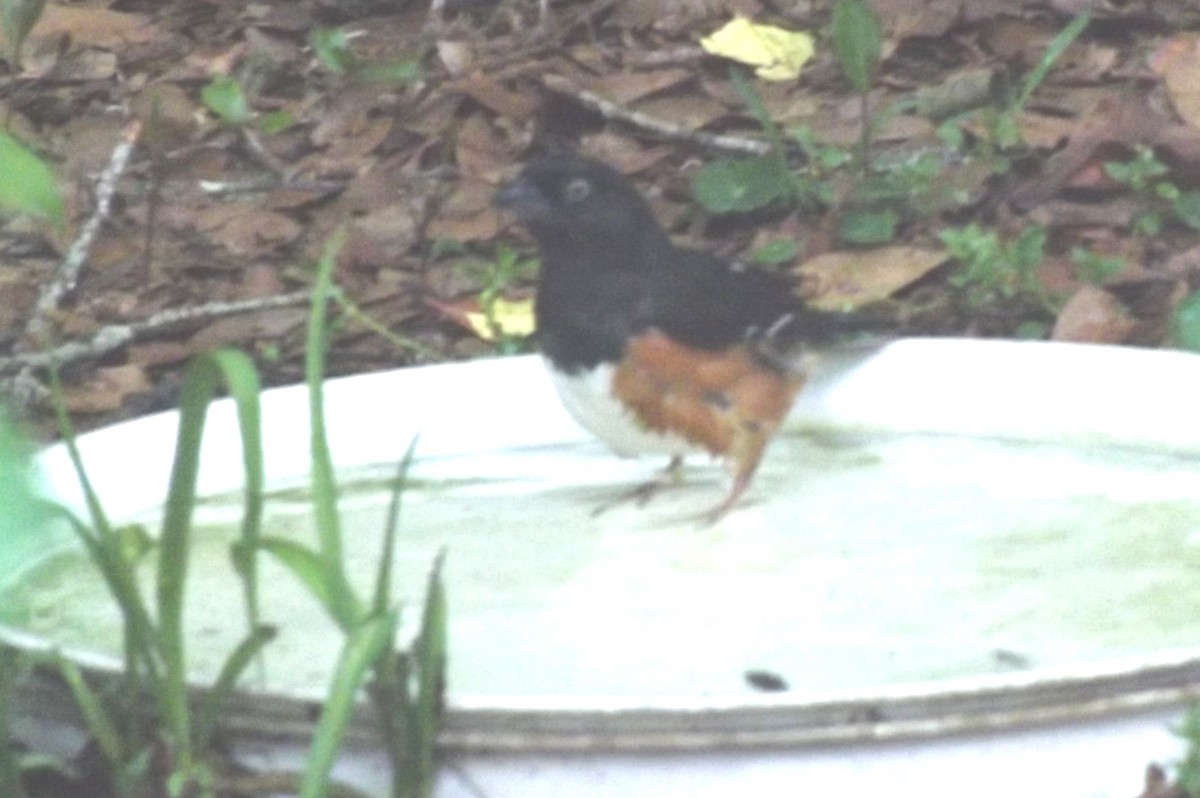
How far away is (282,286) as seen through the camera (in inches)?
178

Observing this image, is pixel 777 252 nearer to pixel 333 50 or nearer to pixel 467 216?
pixel 467 216

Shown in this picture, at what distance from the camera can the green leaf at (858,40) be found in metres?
4.57

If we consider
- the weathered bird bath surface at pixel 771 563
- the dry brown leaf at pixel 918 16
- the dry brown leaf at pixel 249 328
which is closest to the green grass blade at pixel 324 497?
the weathered bird bath surface at pixel 771 563

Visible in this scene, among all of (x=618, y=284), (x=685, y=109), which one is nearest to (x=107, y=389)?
(x=618, y=284)

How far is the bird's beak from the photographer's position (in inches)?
126

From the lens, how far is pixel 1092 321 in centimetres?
418

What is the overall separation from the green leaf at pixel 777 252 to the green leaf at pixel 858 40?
340 mm

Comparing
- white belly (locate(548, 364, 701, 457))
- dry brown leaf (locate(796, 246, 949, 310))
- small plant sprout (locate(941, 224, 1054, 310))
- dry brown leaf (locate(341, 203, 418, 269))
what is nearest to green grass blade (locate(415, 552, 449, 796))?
white belly (locate(548, 364, 701, 457))

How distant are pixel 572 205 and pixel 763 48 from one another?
2.18 metres

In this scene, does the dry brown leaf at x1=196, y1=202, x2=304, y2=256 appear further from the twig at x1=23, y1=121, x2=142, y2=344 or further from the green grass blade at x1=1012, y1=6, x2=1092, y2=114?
the green grass blade at x1=1012, y1=6, x2=1092, y2=114

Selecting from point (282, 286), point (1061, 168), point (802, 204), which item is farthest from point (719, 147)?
point (282, 286)

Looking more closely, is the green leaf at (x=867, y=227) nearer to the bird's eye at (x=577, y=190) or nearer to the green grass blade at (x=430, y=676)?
the bird's eye at (x=577, y=190)

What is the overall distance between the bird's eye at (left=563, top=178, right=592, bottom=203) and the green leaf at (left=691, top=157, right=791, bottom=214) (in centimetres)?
144

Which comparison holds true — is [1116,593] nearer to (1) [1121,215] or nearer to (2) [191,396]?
(2) [191,396]
